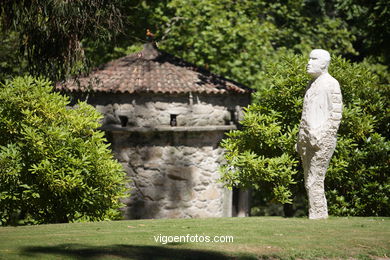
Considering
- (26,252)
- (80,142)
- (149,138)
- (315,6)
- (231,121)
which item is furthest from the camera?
(315,6)

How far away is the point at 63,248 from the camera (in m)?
6.62

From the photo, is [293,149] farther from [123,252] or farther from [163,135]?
[123,252]

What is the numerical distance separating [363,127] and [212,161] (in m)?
4.11

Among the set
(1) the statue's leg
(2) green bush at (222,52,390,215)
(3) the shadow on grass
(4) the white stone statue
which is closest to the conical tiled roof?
(2) green bush at (222,52,390,215)

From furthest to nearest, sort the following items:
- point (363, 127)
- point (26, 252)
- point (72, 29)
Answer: point (72, 29), point (363, 127), point (26, 252)

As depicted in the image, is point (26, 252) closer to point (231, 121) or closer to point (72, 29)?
point (72, 29)

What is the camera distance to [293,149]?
10.9 metres

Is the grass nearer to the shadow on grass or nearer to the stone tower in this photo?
the shadow on grass

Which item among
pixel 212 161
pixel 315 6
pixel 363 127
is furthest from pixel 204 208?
pixel 315 6

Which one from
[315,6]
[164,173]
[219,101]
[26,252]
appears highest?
[315,6]

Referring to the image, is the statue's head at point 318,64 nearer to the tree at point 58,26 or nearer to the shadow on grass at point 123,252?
the shadow on grass at point 123,252

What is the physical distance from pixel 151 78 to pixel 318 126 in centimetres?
590

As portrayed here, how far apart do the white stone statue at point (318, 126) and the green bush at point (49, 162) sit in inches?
147

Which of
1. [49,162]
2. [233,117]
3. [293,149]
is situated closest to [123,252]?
[49,162]
